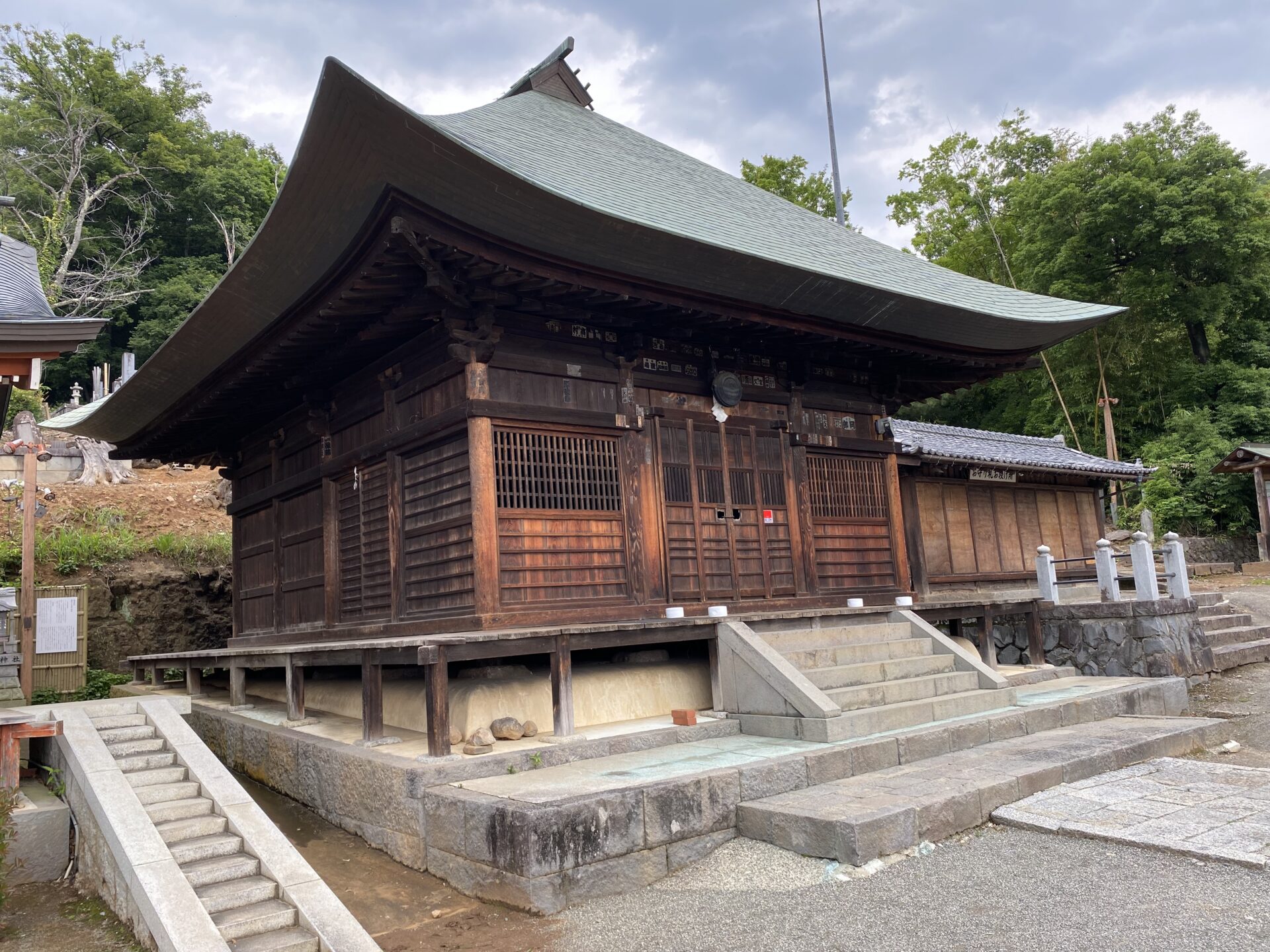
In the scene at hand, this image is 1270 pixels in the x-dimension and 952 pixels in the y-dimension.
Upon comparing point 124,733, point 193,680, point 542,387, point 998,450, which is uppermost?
point 998,450

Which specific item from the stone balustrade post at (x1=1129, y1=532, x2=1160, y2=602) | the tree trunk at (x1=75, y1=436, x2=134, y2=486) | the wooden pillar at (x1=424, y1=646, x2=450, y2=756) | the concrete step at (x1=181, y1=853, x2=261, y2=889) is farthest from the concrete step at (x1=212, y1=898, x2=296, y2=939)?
the tree trunk at (x1=75, y1=436, x2=134, y2=486)

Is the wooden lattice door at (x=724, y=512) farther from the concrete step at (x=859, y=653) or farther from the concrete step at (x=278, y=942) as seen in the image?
the concrete step at (x=278, y=942)

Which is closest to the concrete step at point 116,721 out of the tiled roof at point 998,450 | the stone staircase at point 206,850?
the stone staircase at point 206,850

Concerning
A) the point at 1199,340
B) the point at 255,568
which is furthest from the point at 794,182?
the point at 255,568

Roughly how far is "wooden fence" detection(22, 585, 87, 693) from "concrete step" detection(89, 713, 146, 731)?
708 centimetres

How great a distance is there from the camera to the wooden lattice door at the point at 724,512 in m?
8.12

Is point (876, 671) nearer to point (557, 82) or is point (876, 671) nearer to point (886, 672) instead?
point (886, 672)

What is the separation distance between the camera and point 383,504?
8422 mm

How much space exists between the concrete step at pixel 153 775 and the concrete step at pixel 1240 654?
1218cm

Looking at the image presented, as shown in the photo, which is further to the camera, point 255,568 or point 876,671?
point 255,568

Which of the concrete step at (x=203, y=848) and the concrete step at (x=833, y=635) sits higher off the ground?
the concrete step at (x=833, y=635)

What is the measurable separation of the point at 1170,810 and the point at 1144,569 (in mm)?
7233

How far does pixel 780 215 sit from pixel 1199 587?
531 inches

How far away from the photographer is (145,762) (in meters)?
6.17
